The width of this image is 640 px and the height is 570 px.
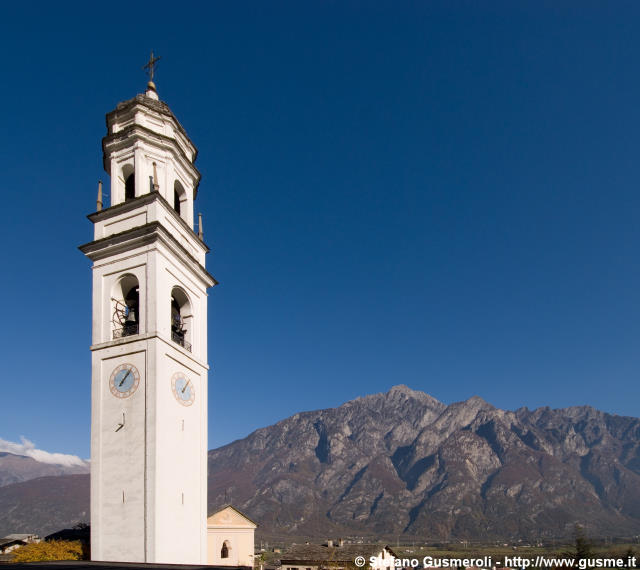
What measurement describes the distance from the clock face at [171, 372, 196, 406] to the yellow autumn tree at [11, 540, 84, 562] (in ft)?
21.9

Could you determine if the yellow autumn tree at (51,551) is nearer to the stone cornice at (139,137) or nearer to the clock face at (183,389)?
the clock face at (183,389)

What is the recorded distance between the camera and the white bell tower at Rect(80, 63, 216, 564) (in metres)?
23.1

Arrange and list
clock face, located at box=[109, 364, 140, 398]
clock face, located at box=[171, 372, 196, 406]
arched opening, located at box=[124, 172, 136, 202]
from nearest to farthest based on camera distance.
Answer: clock face, located at box=[109, 364, 140, 398], clock face, located at box=[171, 372, 196, 406], arched opening, located at box=[124, 172, 136, 202]

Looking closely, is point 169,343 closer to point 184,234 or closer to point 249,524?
→ point 184,234

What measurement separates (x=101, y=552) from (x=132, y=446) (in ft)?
12.2

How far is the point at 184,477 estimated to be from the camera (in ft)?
82.1

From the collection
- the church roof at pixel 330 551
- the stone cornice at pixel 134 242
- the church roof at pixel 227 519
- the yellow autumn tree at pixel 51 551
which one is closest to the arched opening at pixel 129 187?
the stone cornice at pixel 134 242

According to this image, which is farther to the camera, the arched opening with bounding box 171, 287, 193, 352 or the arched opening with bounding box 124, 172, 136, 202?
the arched opening with bounding box 124, 172, 136, 202

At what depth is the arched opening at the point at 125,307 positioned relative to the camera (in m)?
25.9

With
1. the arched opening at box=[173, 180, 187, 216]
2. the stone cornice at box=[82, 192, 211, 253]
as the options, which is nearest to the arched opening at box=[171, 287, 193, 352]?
the stone cornice at box=[82, 192, 211, 253]

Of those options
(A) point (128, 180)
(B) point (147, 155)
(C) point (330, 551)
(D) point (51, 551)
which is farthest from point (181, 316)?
(C) point (330, 551)

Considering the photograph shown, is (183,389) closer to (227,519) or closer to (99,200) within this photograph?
(99,200)

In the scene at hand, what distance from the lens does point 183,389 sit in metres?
26.0

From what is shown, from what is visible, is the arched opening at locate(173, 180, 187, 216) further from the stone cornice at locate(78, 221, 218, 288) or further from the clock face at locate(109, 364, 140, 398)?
the clock face at locate(109, 364, 140, 398)
